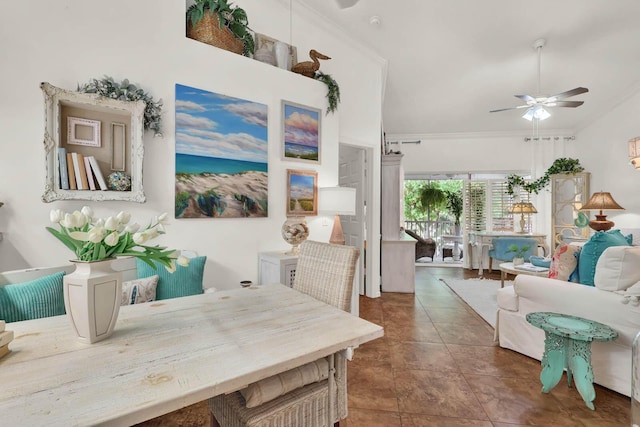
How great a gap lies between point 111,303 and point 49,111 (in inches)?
60.7

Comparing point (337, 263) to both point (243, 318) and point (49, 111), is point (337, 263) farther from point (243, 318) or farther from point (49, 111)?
point (49, 111)

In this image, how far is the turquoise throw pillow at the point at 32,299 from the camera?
1327mm

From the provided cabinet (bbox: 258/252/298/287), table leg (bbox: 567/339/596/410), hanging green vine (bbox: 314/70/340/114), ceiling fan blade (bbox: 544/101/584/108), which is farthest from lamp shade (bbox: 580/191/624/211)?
cabinet (bbox: 258/252/298/287)

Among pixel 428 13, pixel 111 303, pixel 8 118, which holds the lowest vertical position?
pixel 111 303

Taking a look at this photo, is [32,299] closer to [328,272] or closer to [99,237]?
[99,237]

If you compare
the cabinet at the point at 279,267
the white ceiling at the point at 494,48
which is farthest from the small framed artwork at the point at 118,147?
the white ceiling at the point at 494,48

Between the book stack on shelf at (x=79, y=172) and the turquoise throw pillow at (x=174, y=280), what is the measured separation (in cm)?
58

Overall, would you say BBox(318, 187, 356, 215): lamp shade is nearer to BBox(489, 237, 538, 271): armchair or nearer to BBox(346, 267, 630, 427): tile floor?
BBox(346, 267, 630, 427): tile floor

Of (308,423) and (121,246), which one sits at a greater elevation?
(121,246)

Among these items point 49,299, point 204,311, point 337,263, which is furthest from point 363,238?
point 49,299

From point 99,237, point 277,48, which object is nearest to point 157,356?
point 99,237

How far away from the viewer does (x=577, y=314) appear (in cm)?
210

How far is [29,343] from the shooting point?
96cm

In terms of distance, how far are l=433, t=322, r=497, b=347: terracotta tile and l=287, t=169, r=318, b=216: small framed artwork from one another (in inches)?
69.9
